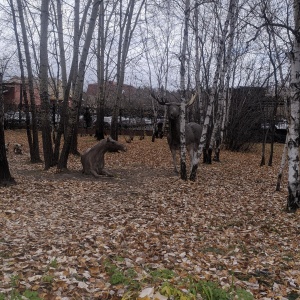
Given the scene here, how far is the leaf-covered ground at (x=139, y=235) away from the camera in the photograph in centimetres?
446

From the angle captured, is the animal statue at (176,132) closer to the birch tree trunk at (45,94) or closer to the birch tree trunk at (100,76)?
the birch tree trunk at (45,94)

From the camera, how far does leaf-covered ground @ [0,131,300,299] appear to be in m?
4.46

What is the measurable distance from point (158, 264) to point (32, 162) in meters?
10.2

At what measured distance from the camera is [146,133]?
105ft

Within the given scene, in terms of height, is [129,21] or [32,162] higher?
[129,21]

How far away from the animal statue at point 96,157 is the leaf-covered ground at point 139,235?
0.38 metres

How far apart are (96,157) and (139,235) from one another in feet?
18.2

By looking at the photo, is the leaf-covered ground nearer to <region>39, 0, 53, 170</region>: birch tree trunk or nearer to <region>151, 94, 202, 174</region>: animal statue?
<region>39, 0, 53, 170</region>: birch tree trunk

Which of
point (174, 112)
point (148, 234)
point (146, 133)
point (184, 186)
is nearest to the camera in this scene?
point (148, 234)

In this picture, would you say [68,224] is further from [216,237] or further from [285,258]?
[285,258]

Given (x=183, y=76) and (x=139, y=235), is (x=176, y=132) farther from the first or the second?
(x=139, y=235)

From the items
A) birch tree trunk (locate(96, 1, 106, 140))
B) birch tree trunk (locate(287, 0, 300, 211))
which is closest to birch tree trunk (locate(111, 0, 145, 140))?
birch tree trunk (locate(96, 1, 106, 140))

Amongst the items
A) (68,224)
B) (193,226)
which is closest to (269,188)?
(193,226)

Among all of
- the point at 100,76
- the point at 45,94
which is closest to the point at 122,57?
the point at 100,76
